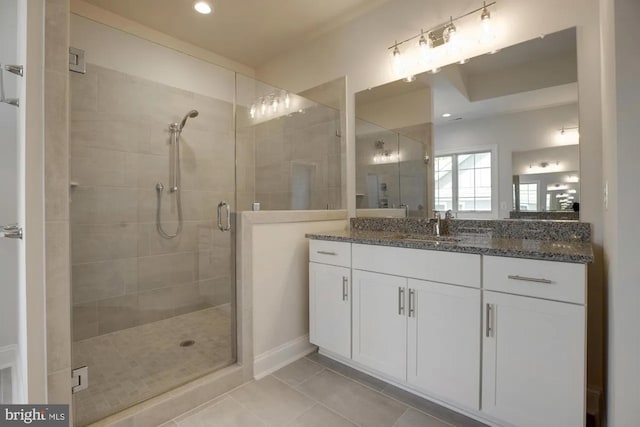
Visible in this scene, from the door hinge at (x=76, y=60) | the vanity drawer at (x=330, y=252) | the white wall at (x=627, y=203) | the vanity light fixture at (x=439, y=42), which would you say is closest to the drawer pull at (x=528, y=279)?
the white wall at (x=627, y=203)

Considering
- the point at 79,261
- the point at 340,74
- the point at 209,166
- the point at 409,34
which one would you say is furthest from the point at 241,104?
the point at 79,261

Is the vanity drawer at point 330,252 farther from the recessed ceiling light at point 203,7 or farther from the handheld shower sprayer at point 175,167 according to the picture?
the recessed ceiling light at point 203,7

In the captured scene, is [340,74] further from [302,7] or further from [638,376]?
[638,376]

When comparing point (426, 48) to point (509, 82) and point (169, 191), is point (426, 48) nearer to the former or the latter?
point (509, 82)

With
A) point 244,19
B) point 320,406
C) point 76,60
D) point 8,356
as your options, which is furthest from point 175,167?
point 320,406

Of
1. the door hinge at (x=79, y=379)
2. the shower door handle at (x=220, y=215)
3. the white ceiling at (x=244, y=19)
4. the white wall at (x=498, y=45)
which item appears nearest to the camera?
the door hinge at (x=79, y=379)

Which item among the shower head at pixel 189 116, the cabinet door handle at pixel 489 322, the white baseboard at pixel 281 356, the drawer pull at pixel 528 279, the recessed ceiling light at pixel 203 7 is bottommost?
the white baseboard at pixel 281 356

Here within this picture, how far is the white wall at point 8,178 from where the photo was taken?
6.18 feet

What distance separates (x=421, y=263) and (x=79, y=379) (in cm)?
173

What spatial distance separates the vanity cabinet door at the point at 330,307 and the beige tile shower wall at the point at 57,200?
1.32 metres

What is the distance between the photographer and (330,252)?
2.00 metres

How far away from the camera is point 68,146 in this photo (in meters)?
1.27

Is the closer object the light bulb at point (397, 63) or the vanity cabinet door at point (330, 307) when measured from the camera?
the vanity cabinet door at point (330, 307)

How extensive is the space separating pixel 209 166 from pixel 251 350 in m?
1.46
